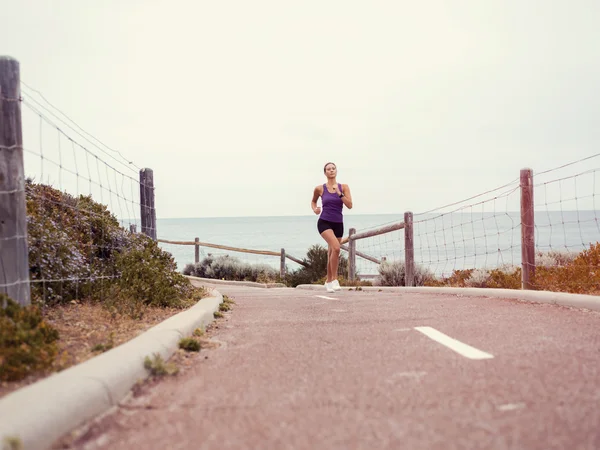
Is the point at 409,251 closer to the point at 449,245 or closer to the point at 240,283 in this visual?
the point at 240,283

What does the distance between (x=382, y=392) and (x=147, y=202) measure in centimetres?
784

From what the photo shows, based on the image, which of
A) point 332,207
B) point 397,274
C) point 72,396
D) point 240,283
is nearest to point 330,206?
point 332,207

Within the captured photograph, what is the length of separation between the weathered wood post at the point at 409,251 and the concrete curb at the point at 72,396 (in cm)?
958

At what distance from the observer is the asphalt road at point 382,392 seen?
268cm

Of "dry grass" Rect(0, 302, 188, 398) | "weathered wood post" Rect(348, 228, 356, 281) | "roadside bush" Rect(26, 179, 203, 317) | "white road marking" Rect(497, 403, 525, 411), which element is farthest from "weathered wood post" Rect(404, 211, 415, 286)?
"white road marking" Rect(497, 403, 525, 411)

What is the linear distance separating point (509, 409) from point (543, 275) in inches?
286

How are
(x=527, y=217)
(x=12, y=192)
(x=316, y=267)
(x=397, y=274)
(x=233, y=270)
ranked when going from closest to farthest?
(x=12, y=192) → (x=527, y=217) → (x=397, y=274) → (x=316, y=267) → (x=233, y=270)

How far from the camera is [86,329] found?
532cm

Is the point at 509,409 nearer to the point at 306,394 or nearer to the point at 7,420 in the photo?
A: the point at 306,394

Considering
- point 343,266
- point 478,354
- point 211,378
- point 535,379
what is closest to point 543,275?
point 478,354

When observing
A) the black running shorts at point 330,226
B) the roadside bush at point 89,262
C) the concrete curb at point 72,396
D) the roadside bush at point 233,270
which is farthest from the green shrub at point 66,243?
the roadside bush at point 233,270

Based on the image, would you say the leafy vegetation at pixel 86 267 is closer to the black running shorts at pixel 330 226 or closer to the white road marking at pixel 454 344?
the white road marking at pixel 454 344

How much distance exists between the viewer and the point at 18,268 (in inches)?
194

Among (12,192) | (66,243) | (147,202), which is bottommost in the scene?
(66,243)
